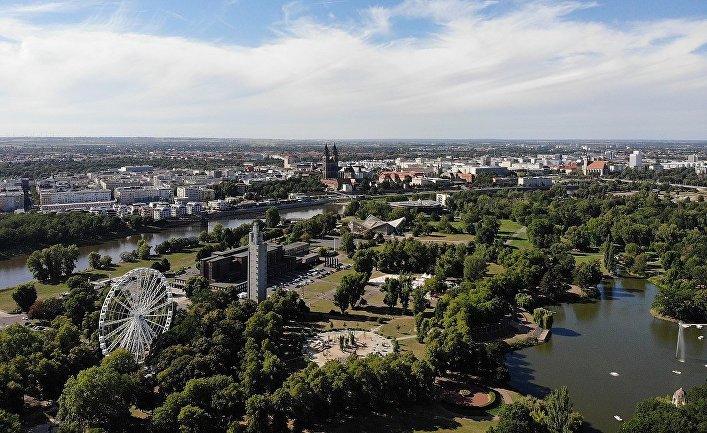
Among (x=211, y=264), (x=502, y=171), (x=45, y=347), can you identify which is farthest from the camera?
(x=502, y=171)

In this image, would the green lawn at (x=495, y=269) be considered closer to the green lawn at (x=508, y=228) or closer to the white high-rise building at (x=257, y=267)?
the green lawn at (x=508, y=228)

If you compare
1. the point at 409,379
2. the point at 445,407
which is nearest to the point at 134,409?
the point at 409,379

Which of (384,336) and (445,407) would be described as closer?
(445,407)

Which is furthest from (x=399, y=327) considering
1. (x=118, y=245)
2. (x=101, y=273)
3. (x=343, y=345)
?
(x=118, y=245)

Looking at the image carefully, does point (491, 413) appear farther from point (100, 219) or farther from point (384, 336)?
point (100, 219)

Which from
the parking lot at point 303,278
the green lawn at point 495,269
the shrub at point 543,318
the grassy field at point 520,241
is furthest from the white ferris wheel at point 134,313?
the grassy field at point 520,241

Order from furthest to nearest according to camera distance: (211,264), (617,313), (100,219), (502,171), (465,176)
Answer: (502,171) → (465,176) → (100,219) → (211,264) → (617,313)

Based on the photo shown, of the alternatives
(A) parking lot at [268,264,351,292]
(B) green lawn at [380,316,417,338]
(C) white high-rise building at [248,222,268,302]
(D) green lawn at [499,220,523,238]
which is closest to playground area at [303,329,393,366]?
(B) green lawn at [380,316,417,338]

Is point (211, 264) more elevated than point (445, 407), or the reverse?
point (211, 264)
